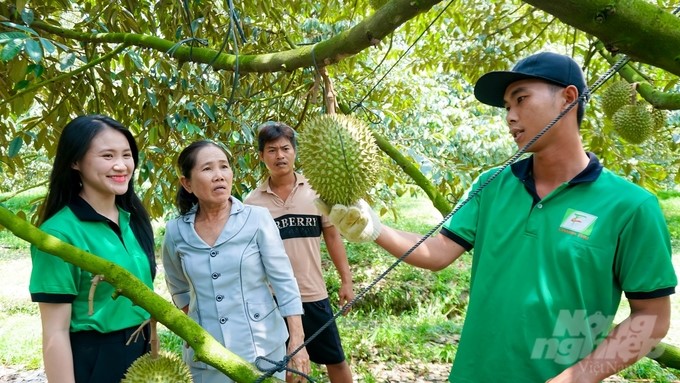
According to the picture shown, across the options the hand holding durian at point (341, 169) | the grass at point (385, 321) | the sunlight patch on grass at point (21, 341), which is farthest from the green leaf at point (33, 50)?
the sunlight patch on grass at point (21, 341)

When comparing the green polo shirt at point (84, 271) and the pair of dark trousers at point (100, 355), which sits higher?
the green polo shirt at point (84, 271)

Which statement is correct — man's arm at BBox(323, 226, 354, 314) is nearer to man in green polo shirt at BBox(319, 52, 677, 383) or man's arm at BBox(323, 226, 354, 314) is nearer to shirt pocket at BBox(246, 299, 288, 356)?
shirt pocket at BBox(246, 299, 288, 356)

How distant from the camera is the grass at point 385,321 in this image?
3504 mm

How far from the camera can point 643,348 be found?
3.92 ft

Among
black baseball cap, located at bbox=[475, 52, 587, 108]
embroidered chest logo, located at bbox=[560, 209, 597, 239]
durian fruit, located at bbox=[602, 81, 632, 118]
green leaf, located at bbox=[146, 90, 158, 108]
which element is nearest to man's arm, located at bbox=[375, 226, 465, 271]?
embroidered chest logo, located at bbox=[560, 209, 597, 239]

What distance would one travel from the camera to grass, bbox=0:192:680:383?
11.5 ft

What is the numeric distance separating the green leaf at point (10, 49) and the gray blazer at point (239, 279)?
0.79m

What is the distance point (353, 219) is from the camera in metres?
1.38

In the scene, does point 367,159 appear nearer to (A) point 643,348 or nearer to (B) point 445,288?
(A) point 643,348


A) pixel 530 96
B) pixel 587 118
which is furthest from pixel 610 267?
pixel 587 118

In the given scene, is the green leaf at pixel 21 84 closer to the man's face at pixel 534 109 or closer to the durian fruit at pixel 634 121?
the man's face at pixel 534 109

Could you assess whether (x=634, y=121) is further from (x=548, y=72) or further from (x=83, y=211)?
(x=83, y=211)

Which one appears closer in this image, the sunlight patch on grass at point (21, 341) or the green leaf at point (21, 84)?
the green leaf at point (21, 84)

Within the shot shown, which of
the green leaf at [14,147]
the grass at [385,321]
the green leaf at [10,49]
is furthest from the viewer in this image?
the grass at [385,321]
